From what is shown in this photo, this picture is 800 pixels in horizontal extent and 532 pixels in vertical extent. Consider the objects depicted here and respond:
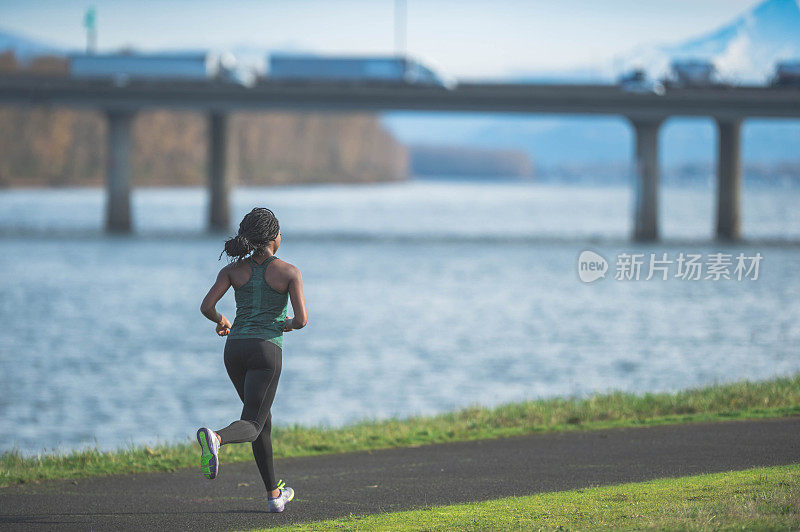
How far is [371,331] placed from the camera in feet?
140

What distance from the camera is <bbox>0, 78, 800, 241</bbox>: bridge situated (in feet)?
240

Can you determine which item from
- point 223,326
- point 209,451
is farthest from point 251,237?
point 209,451

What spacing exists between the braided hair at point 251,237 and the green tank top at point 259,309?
136 mm

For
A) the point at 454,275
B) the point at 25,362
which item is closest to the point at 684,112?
the point at 454,275

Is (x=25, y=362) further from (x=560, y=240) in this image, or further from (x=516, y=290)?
(x=560, y=240)

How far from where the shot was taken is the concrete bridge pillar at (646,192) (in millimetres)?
78062

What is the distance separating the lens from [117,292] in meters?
55.6

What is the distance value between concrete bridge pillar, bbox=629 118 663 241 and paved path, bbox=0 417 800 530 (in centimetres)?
6534

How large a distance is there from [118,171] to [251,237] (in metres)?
74.4

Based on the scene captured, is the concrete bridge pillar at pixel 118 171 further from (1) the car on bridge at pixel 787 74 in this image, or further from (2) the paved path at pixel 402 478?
(2) the paved path at pixel 402 478

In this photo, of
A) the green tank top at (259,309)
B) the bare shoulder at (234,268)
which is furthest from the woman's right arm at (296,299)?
the bare shoulder at (234,268)

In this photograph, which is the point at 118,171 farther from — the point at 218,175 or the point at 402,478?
the point at 402,478

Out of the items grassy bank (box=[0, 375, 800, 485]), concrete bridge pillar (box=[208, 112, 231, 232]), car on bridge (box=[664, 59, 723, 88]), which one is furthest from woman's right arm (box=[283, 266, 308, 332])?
concrete bridge pillar (box=[208, 112, 231, 232])

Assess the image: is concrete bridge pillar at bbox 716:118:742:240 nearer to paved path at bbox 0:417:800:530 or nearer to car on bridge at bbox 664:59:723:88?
car on bridge at bbox 664:59:723:88
